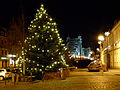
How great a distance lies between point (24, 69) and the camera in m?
21.6

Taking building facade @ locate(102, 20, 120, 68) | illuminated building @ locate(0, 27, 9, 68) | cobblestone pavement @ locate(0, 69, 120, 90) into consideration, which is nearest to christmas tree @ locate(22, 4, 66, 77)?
cobblestone pavement @ locate(0, 69, 120, 90)

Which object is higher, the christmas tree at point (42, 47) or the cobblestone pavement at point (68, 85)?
the christmas tree at point (42, 47)

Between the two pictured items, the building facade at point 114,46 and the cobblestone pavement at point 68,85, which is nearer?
the cobblestone pavement at point 68,85

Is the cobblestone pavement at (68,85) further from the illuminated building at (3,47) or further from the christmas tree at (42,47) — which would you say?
the illuminated building at (3,47)

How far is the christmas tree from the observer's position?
22453 millimetres

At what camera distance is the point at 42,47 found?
894 inches

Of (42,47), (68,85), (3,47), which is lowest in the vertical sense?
(68,85)

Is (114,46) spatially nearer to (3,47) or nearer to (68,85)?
(3,47)

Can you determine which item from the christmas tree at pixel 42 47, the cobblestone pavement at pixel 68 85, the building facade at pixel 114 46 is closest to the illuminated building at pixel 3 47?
the building facade at pixel 114 46

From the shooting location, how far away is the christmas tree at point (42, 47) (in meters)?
22.5

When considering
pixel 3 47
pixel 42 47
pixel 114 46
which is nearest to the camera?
pixel 42 47

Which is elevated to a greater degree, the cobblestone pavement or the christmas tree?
the christmas tree

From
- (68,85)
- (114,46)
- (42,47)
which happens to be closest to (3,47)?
(114,46)

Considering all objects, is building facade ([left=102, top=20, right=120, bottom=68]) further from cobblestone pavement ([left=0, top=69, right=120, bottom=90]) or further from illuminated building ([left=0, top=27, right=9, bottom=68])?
illuminated building ([left=0, top=27, right=9, bottom=68])
